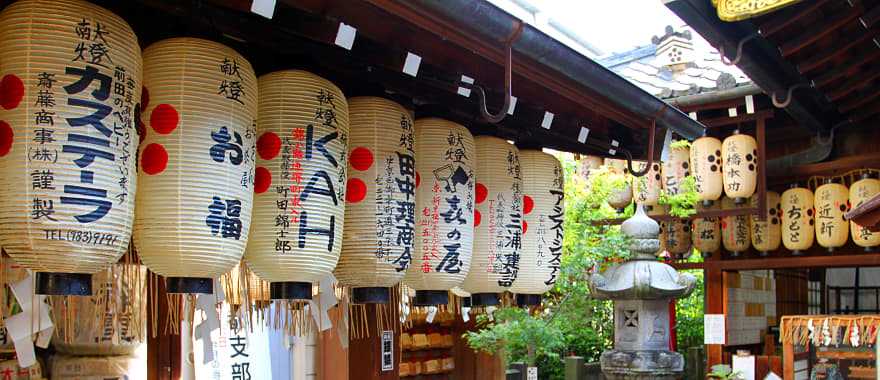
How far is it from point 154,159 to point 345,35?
1.06 metres

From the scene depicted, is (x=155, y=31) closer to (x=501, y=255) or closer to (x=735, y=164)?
(x=501, y=255)

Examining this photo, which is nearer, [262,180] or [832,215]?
[262,180]

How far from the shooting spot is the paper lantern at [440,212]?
15.9 feet

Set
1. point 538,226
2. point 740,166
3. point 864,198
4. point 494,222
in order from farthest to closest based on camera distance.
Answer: point 740,166
point 864,198
point 538,226
point 494,222

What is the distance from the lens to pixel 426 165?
4.92 metres

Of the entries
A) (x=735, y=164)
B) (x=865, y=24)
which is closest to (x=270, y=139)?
(x=865, y=24)

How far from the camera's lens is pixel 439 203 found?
16.1 feet

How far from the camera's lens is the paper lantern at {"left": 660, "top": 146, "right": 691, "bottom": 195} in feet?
41.7

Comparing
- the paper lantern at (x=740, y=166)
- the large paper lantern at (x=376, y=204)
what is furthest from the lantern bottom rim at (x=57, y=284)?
the paper lantern at (x=740, y=166)

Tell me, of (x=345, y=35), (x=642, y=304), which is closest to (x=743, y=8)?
(x=642, y=304)

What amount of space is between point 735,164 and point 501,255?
7551 millimetres

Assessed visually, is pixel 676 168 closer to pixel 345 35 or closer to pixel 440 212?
pixel 440 212

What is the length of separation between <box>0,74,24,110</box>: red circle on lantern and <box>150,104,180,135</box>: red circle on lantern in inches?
21.6

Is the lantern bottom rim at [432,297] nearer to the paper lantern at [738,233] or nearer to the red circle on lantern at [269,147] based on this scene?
the red circle on lantern at [269,147]
